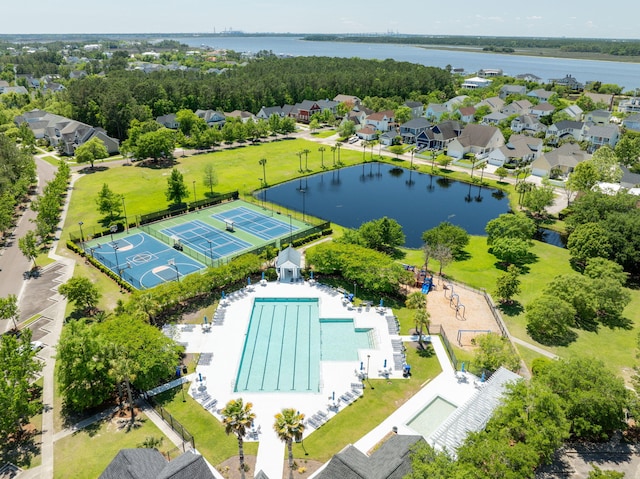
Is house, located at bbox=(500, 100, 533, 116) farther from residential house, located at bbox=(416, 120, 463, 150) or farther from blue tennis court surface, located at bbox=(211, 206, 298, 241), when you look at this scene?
blue tennis court surface, located at bbox=(211, 206, 298, 241)

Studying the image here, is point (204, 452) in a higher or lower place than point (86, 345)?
lower

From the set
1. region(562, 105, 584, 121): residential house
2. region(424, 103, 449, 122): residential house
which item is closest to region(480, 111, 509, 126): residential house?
region(424, 103, 449, 122): residential house

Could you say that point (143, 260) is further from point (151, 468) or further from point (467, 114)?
point (467, 114)

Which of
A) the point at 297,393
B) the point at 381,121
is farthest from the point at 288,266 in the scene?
the point at 381,121

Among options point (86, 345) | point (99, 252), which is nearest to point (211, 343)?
point (86, 345)

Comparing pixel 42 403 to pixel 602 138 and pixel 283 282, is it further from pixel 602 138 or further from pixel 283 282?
pixel 602 138

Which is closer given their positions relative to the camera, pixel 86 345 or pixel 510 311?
pixel 86 345

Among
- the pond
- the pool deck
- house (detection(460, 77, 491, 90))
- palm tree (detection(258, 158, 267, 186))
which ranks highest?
house (detection(460, 77, 491, 90))

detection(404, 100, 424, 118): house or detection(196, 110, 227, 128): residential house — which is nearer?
detection(196, 110, 227, 128): residential house
